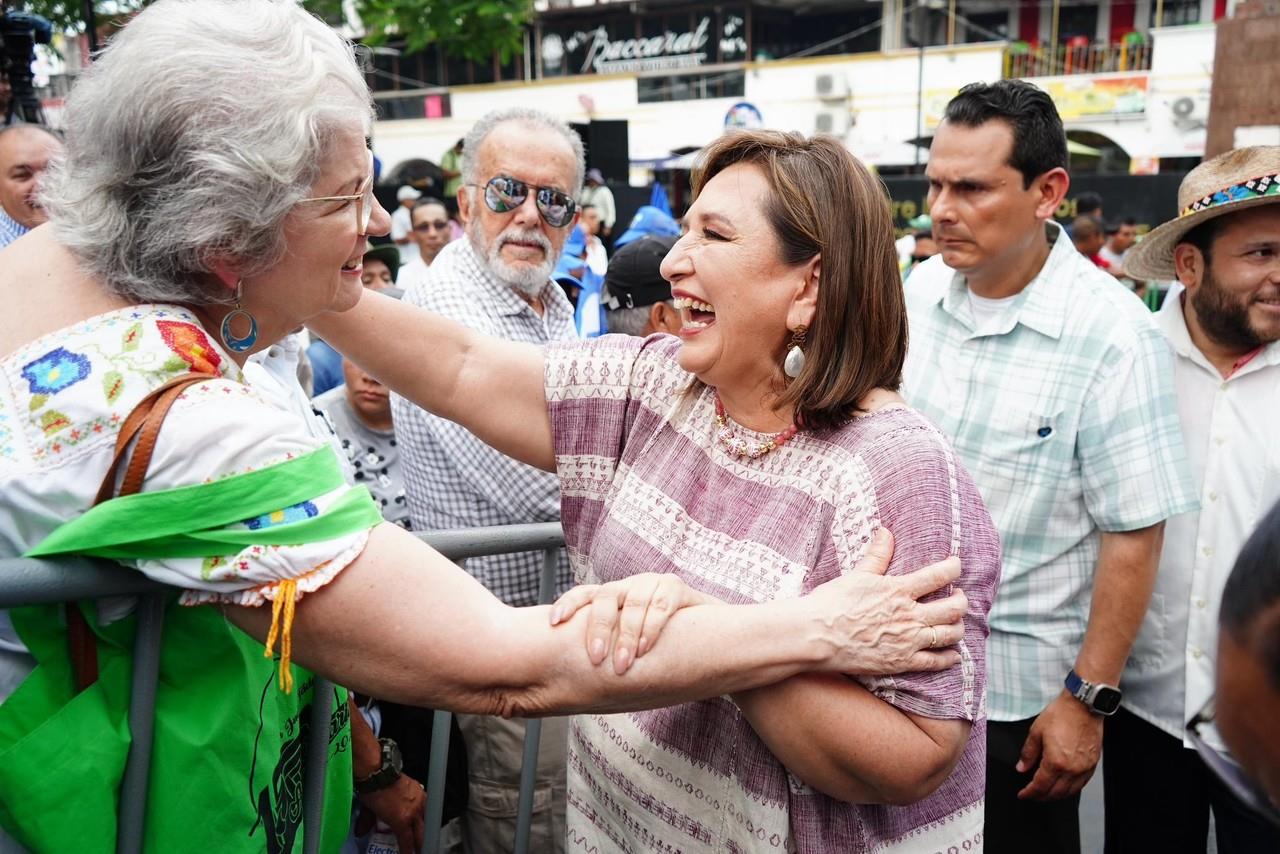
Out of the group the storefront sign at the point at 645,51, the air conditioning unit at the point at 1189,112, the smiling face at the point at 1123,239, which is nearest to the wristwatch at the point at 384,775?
the smiling face at the point at 1123,239

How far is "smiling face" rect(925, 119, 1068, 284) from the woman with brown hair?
1.31 meters

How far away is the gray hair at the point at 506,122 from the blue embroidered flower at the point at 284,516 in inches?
97.5

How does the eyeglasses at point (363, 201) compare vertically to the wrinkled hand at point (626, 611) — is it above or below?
above

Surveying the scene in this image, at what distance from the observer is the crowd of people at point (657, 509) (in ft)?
4.58

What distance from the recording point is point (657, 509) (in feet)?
6.54

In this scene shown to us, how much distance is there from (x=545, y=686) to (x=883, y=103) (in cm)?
3032

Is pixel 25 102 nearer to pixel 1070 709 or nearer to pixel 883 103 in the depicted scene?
pixel 1070 709

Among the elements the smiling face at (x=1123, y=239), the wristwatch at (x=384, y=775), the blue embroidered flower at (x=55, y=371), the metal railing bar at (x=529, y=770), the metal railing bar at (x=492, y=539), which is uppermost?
the blue embroidered flower at (x=55, y=371)

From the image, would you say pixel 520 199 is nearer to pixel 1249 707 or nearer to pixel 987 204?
pixel 987 204

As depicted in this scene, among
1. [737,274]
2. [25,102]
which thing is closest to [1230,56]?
[737,274]

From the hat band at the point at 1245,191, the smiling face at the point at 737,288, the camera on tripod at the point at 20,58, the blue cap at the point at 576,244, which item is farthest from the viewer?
the camera on tripod at the point at 20,58

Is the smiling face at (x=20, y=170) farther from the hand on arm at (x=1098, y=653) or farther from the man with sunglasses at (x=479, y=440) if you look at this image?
the hand on arm at (x=1098, y=653)

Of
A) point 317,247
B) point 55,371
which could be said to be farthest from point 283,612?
point 317,247

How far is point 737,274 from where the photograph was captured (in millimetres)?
1981
